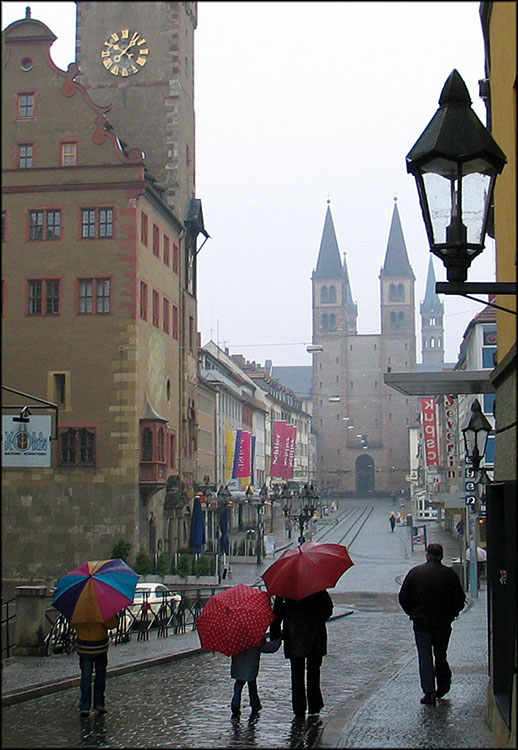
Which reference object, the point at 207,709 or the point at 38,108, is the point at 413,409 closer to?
the point at 38,108

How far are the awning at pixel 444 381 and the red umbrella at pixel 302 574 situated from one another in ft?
11.6

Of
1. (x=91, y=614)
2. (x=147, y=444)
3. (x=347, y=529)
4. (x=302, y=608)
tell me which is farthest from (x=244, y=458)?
(x=302, y=608)

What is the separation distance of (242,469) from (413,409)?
347 feet

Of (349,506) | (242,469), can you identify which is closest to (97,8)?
(242,469)

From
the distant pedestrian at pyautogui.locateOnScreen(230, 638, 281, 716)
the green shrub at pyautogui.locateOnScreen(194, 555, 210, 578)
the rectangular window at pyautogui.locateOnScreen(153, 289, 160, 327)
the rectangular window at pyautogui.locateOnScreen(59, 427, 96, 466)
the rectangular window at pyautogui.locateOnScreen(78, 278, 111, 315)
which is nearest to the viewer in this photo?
the distant pedestrian at pyautogui.locateOnScreen(230, 638, 281, 716)

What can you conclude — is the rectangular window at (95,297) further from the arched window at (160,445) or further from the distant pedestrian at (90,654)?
the distant pedestrian at (90,654)

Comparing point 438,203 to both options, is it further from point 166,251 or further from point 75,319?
point 166,251

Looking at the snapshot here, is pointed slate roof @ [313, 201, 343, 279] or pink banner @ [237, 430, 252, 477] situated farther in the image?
pointed slate roof @ [313, 201, 343, 279]

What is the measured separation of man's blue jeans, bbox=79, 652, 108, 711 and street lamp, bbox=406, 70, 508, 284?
685 cm

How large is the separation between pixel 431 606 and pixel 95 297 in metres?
33.1

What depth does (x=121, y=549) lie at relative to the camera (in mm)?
40719

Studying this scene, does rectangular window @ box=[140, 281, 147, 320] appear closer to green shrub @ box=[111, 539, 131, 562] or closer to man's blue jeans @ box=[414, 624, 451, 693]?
green shrub @ box=[111, 539, 131, 562]

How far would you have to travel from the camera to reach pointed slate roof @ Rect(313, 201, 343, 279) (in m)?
182

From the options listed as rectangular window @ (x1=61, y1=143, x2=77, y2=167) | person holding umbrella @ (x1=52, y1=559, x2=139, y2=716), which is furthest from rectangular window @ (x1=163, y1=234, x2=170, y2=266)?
person holding umbrella @ (x1=52, y1=559, x2=139, y2=716)
